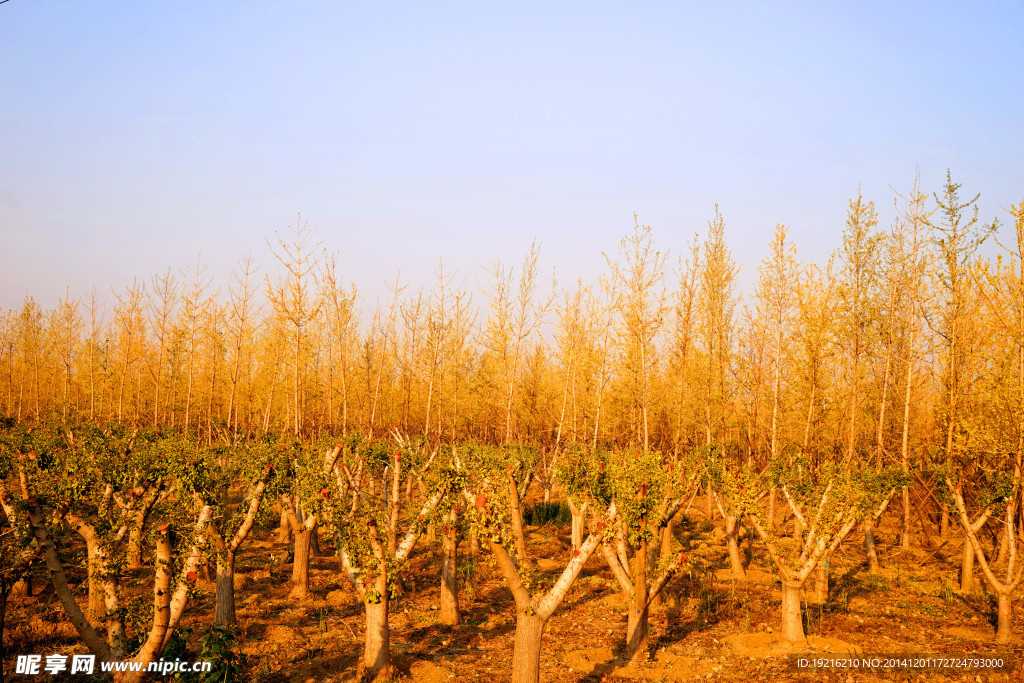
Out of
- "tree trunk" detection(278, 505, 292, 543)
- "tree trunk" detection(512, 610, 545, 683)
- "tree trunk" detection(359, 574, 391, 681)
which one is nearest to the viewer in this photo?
"tree trunk" detection(512, 610, 545, 683)

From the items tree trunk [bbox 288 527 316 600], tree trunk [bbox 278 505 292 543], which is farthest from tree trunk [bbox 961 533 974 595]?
tree trunk [bbox 278 505 292 543]

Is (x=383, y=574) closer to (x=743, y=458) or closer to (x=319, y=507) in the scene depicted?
(x=319, y=507)

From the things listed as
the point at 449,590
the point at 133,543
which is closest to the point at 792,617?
the point at 449,590

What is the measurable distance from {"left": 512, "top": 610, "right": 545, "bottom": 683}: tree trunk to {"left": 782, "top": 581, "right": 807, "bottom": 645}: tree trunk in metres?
4.95

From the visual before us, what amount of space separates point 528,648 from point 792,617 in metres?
5.25

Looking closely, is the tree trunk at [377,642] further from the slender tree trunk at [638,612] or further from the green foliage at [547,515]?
the green foliage at [547,515]

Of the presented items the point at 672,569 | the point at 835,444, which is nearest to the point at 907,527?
the point at 835,444

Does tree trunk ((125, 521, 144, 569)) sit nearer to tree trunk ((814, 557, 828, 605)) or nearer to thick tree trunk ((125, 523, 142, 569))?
thick tree trunk ((125, 523, 142, 569))

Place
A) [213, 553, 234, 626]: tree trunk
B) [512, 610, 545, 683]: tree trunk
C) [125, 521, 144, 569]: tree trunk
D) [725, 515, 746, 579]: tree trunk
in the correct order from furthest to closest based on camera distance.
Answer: [725, 515, 746, 579]: tree trunk, [213, 553, 234, 626]: tree trunk, [125, 521, 144, 569]: tree trunk, [512, 610, 545, 683]: tree trunk

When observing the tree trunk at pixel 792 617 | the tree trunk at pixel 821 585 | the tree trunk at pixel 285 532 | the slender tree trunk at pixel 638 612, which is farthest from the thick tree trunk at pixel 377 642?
the tree trunk at pixel 285 532

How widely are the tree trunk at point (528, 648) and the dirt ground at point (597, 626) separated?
1.58m

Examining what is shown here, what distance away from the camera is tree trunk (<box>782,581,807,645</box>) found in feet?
38.2

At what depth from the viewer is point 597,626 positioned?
1359 cm

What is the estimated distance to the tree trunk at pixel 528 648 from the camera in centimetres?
946
